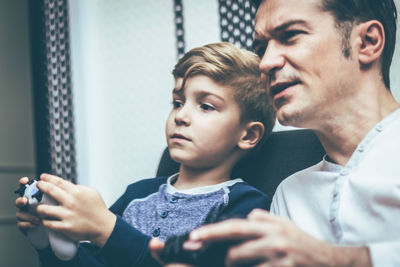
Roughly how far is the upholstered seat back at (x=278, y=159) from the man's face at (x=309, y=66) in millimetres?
254

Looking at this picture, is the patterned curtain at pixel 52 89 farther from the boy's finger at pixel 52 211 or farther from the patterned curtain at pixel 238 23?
the boy's finger at pixel 52 211

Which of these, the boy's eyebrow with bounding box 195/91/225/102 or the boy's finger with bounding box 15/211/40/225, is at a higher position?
the boy's eyebrow with bounding box 195/91/225/102

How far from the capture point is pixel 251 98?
1249 mm

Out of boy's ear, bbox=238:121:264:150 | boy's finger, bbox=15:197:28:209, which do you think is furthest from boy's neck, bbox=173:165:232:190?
boy's finger, bbox=15:197:28:209

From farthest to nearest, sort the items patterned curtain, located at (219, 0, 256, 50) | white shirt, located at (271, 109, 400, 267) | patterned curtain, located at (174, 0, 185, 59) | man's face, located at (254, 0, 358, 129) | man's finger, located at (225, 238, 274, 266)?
patterned curtain, located at (174, 0, 185, 59)
patterned curtain, located at (219, 0, 256, 50)
man's face, located at (254, 0, 358, 129)
white shirt, located at (271, 109, 400, 267)
man's finger, located at (225, 238, 274, 266)

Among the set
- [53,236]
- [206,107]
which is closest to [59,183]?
[53,236]

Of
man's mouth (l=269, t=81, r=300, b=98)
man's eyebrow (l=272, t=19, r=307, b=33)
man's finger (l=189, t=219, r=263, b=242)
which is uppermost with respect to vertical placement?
man's eyebrow (l=272, t=19, r=307, b=33)

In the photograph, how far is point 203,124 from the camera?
115 centimetres

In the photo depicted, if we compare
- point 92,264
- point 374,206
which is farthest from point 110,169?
point 374,206

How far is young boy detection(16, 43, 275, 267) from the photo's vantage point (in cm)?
88

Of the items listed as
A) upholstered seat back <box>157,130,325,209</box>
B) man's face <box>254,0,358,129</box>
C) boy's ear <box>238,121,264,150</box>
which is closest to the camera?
man's face <box>254,0,358,129</box>

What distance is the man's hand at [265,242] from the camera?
51cm

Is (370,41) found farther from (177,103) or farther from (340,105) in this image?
(177,103)

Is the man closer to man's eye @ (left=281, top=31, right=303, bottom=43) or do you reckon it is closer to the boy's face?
man's eye @ (left=281, top=31, right=303, bottom=43)
